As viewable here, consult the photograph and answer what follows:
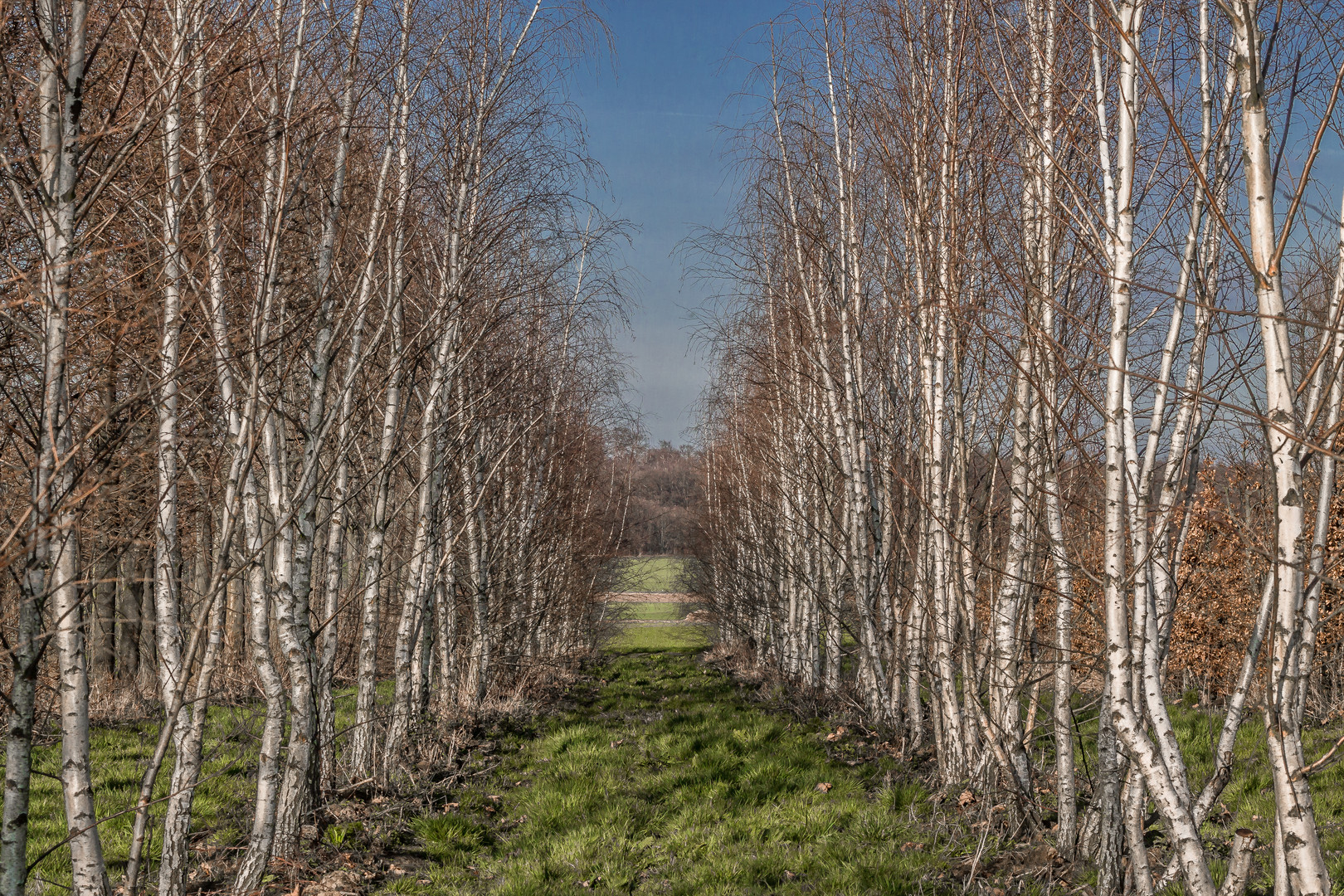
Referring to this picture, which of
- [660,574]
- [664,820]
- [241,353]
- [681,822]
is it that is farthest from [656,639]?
[241,353]

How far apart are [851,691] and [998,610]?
239 inches

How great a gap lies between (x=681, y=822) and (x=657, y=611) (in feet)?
114

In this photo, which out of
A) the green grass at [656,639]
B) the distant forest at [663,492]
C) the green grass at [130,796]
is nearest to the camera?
the green grass at [130,796]

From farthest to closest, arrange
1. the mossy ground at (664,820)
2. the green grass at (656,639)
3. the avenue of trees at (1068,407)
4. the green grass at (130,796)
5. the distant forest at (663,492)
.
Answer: the distant forest at (663,492), the green grass at (656,639), the green grass at (130,796), the mossy ground at (664,820), the avenue of trees at (1068,407)

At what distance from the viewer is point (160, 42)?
4012 millimetres

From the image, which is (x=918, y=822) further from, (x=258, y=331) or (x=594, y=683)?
(x=594, y=683)

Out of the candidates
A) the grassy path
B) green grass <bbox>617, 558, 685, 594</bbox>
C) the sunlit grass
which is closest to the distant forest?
green grass <bbox>617, 558, 685, 594</bbox>

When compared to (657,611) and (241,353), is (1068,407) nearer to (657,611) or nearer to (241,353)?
(241,353)

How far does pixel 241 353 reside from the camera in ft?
9.92

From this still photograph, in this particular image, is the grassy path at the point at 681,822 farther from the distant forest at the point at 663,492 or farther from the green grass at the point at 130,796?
the distant forest at the point at 663,492

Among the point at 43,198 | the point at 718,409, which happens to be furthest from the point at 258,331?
the point at 718,409

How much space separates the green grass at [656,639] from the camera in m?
26.8

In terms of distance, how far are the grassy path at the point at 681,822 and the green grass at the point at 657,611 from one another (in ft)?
89.6

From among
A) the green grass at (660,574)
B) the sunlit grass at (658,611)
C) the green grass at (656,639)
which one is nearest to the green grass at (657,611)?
the sunlit grass at (658,611)
